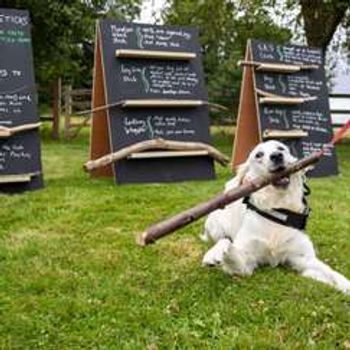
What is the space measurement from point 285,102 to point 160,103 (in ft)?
5.80

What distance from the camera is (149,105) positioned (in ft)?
26.3

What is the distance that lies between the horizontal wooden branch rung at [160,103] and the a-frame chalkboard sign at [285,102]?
2.51 feet

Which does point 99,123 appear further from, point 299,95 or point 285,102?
point 299,95

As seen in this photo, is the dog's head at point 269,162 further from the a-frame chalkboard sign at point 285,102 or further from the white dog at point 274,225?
the a-frame chalkboard sign at point 285,102

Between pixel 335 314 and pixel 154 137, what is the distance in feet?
15.2

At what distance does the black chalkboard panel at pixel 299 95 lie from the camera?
894 cm

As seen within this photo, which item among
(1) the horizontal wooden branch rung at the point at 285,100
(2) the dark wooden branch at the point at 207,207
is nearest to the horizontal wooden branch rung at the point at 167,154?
(1) the horizontal wooden branch rung at the point at 285,100

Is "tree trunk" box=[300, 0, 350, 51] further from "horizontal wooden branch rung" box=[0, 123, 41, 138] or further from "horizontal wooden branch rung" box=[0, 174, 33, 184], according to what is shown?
"horizontal wooden branch rung" box=[0, 174, 33, 184]

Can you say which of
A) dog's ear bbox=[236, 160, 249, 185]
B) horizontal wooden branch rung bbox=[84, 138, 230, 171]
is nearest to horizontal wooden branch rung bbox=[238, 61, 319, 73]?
horizontal wooden branch rung bbox=[84, 138, 230, 171]

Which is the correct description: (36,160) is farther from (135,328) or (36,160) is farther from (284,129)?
(135,328)

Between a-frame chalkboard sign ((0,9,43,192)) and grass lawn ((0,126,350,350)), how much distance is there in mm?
977

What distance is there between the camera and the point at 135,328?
355cm

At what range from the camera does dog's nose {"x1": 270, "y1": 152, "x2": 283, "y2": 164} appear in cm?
440

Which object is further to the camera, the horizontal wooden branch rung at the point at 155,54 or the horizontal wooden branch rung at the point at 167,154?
the horizontal wooden branch rung at the point at 155,54
